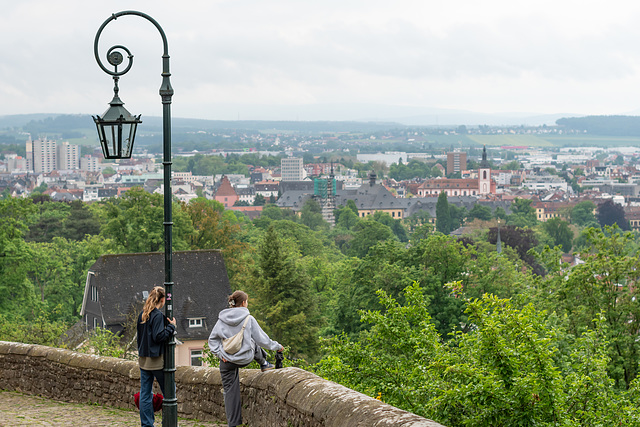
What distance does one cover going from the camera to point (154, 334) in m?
8.23

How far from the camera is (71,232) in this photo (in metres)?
69.9

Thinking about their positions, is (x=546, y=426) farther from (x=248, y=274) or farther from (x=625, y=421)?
(x=248, y=274)

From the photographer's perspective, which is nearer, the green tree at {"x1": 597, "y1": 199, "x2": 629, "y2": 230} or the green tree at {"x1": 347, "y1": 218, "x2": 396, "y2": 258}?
the green tree at {"x1": 347, "y1": 218, "x2": 396, "y2": 258}

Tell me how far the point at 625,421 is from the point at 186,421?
5.40 metres

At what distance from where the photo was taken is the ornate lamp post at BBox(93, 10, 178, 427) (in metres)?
7.81

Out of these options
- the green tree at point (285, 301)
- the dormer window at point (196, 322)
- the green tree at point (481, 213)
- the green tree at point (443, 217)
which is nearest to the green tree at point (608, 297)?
the green tree at point (285, 301)

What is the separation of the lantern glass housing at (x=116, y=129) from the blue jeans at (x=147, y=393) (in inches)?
86.0

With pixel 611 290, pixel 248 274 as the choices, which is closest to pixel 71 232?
pixel 248 274

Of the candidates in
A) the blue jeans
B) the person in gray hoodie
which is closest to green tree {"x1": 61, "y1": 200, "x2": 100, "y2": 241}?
the blue jeans

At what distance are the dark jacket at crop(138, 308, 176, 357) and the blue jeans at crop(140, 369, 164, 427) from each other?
0.72 ft

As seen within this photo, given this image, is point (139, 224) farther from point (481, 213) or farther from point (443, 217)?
point (481, 213)

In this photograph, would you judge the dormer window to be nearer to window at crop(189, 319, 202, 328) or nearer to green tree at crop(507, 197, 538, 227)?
window at crop(189, 319, 202, 328)

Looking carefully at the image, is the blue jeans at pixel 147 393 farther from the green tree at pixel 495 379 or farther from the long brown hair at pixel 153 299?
the green tree at pixel 495 379

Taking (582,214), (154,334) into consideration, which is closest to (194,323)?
(154,334)
